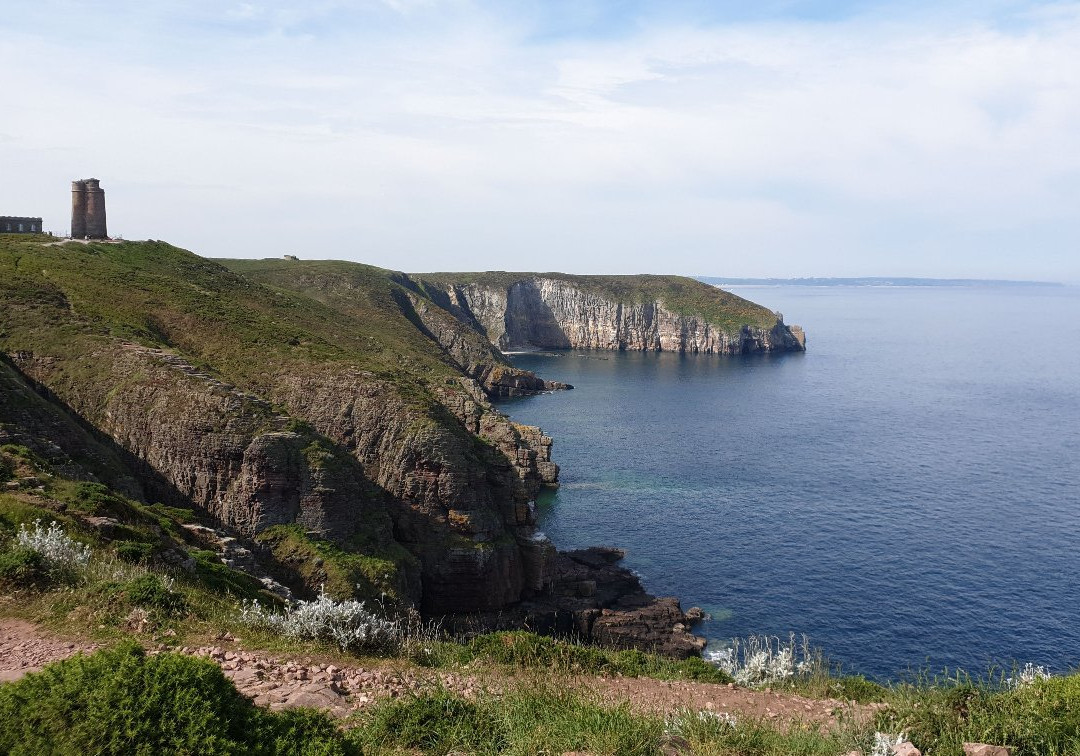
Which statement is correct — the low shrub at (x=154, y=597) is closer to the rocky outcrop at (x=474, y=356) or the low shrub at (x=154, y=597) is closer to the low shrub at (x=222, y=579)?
the low shrub at (x=222, y=579)

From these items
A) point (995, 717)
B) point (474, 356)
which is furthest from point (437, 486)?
point (474, 356)

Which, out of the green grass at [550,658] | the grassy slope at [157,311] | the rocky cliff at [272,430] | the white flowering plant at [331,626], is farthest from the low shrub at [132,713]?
the grassy slope at [157,311]

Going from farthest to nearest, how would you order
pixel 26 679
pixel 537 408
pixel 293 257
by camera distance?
1. pixel 293 257
2. pixel 537 408
3. pixel 26 679

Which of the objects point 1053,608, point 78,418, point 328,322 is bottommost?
point 1053,608

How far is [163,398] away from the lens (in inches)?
1716

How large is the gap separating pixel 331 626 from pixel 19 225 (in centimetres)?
8221

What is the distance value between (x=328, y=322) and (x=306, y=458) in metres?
47.2

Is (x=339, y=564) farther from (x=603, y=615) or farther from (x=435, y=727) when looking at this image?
(x=435, y=727)

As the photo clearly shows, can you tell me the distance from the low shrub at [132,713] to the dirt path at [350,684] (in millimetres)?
3070

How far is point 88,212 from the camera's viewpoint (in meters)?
75.1

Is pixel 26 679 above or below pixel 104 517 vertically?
above

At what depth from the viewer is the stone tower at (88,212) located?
74250 mm

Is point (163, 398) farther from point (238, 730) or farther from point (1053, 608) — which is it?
point (1053, 608)

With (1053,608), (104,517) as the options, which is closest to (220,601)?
(104,517)
